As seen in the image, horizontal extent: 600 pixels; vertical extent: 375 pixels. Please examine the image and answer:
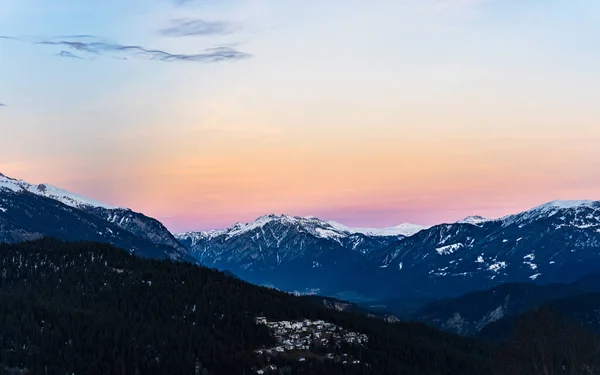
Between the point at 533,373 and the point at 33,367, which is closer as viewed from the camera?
the point at 533,373

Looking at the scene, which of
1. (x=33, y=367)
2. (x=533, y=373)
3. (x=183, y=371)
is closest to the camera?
(x=533, y=373)

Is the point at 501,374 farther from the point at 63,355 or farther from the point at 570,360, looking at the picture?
the point at 63,355

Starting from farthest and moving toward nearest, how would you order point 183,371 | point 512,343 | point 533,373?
1. point 183,371
2. point 512,343
3. point 533,373

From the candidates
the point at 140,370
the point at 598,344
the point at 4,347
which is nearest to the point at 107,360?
the point at 140,370

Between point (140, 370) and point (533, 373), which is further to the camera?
point (140, 370)

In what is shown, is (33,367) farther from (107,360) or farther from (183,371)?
(183,371)

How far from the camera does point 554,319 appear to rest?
12912cm

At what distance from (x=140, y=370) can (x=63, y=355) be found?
21.1 meters

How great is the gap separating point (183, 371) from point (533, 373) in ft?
356

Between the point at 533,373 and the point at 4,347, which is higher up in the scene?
the point at 4,347

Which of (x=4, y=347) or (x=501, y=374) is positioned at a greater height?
(x=4, y=347)

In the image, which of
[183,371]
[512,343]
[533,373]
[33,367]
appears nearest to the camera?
[533,373]

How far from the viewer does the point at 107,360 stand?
198 meters

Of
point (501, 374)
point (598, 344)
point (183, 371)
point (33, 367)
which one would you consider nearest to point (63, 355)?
point (33, 367)
